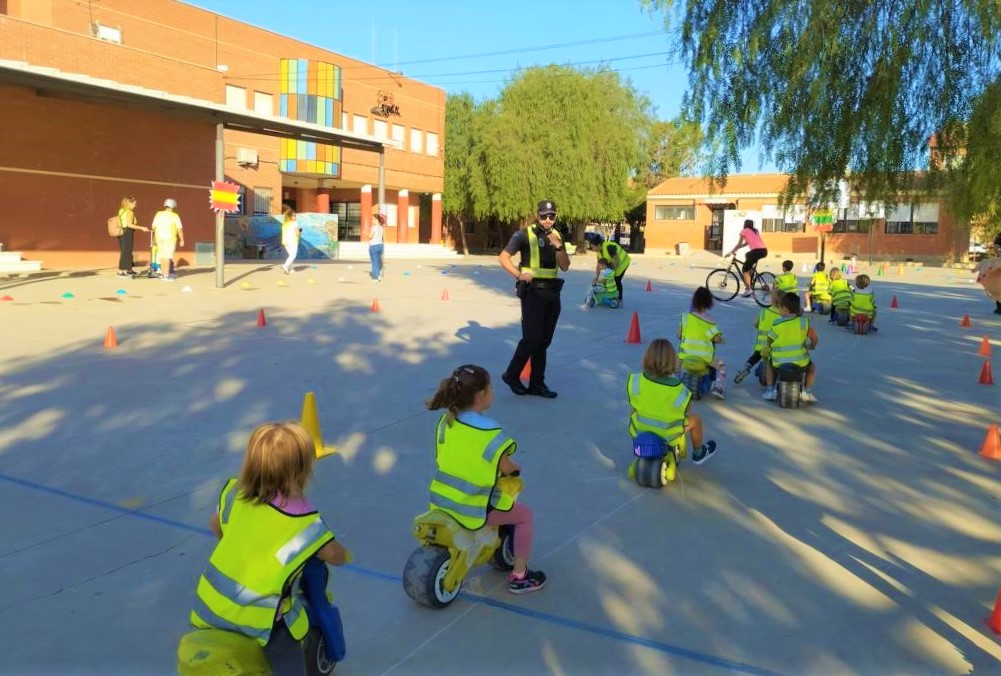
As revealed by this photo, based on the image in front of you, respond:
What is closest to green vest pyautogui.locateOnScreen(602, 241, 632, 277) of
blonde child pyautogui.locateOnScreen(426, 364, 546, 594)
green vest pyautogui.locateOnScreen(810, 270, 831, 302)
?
green vest pyautogui.locateOnScreen(810, 270, 831, 302)

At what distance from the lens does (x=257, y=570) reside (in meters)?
2.68

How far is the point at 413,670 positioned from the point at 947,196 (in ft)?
25.0

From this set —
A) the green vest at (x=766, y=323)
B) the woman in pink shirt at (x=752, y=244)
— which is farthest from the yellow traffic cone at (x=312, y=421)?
the woman in pink shirt at (x=752, y=244)

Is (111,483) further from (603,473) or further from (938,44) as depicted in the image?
(938,44)

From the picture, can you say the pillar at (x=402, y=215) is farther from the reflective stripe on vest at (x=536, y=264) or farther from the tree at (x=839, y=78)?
the reflective stripe on vest at (x=536, y=264)

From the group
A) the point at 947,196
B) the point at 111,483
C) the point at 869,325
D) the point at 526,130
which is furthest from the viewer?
the point at 526,130

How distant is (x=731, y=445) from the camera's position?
635 centimetres

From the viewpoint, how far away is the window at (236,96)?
36781mm

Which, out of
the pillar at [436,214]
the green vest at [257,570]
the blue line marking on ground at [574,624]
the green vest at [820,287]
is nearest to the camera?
the green vest at [257,570]

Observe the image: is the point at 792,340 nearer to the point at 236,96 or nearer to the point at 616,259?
the point at 616,259

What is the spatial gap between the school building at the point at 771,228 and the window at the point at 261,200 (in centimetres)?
2565

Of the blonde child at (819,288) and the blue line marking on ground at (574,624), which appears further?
the blonde child at (819,288)

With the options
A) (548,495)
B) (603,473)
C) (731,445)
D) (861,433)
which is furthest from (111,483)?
(861,433)

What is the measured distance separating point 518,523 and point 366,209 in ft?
136
